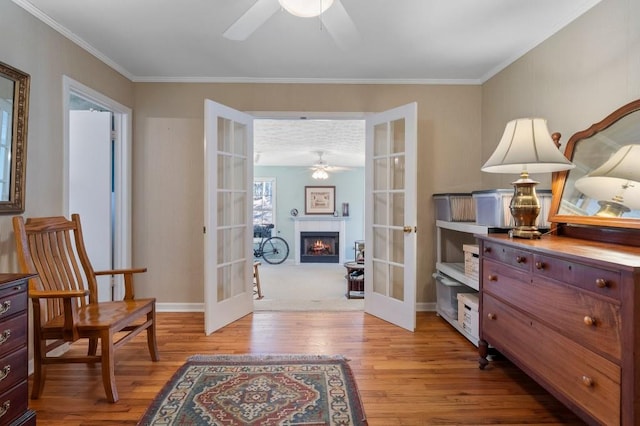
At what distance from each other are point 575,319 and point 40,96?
338 centimetres

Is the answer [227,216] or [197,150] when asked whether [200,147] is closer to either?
[197,150]

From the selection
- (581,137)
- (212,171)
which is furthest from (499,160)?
(212,171)

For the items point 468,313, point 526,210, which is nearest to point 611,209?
point 526,210

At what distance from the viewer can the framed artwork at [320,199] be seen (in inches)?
331

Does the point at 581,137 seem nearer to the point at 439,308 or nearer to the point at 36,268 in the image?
the point at 439,308

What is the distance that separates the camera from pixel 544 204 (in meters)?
2.39

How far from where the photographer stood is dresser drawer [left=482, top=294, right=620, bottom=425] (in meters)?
1.30

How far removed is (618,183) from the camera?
6.03 feet

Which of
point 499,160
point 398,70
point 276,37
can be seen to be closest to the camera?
point 499,160

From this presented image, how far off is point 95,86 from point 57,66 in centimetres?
40

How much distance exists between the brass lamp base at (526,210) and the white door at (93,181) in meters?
3.44

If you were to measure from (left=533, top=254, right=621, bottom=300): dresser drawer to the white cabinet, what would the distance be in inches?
28.2

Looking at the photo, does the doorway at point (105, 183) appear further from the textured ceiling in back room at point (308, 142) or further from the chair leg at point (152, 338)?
the textured ceiling in back room at point (308, 142)

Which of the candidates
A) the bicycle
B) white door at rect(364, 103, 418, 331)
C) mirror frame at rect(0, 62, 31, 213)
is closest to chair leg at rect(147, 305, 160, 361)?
mirror frame at rect(0, 62, 31, 213)
